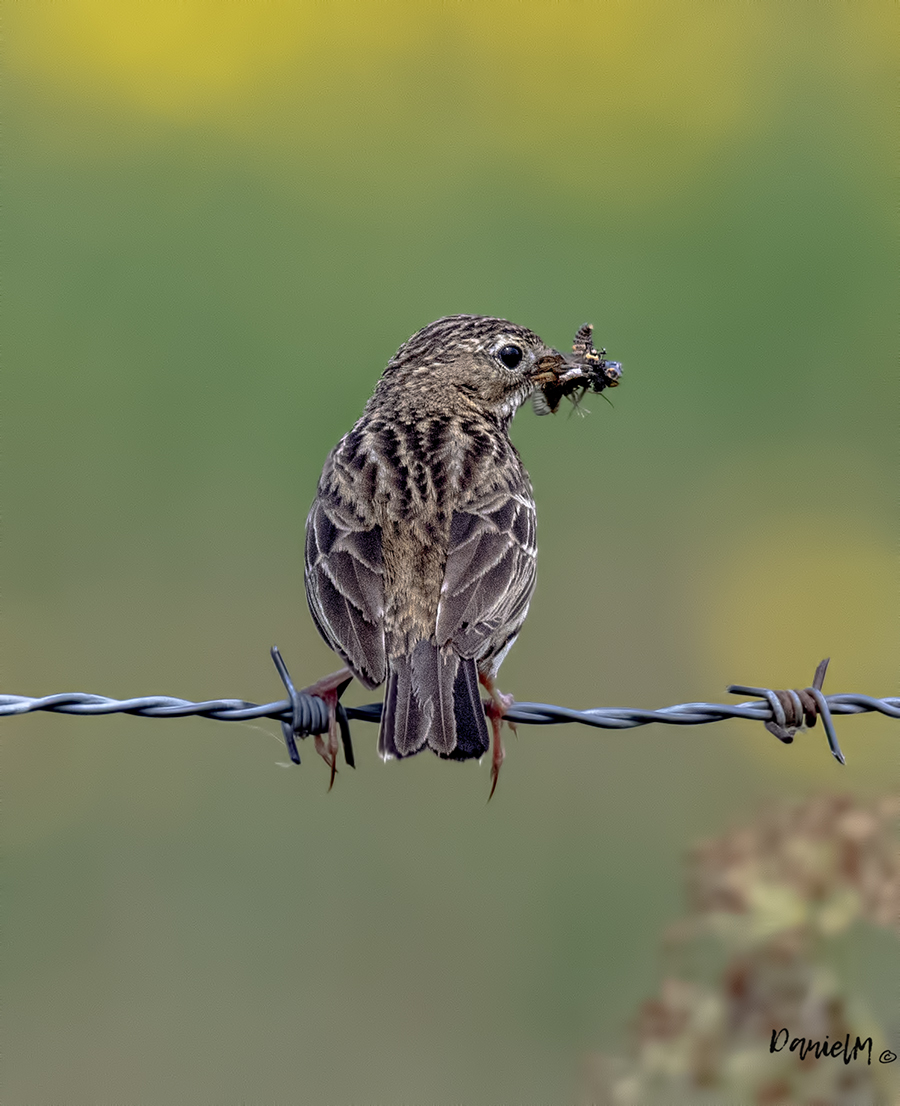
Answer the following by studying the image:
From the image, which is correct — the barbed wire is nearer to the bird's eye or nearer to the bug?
the bird's eye

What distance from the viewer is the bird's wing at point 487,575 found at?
548cm

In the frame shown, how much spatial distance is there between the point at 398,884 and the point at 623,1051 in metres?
3.79

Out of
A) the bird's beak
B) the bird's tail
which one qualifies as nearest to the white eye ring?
the bird's beak

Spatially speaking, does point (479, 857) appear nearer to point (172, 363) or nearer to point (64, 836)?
point (64, 836)

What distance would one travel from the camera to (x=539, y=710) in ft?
16.5

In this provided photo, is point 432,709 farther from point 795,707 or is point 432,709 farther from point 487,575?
point 795,707

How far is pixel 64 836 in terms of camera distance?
29.8 ft

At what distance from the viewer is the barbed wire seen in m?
4.72

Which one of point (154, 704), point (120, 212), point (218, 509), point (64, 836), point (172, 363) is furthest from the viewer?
point (120, 212)

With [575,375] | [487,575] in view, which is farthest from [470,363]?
[487,575]

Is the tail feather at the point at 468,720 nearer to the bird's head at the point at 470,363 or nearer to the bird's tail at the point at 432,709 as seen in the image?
the bird's tail at the point at 432,709

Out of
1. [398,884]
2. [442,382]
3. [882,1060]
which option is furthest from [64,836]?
[882,1060]

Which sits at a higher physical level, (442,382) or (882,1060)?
(442,382)
